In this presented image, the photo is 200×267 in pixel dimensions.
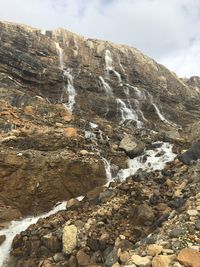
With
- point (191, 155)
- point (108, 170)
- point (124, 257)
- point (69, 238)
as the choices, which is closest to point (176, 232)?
point (124, 257)

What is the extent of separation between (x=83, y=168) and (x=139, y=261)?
34.4ft

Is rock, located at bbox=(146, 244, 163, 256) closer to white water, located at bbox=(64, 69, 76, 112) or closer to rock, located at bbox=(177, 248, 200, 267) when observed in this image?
rock, located at bbox=(177, 248, 200, 267)

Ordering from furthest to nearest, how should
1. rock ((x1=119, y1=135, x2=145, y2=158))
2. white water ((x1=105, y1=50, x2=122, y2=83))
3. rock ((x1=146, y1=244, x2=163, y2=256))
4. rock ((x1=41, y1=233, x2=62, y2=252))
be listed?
white water ((x1=105, y1=50, x2=122, y2=83)), rock ((x1=119, y1=135, x2=145, y2=158)), rock ((x1=41, y1=233, x2=62, y2=252)), rock ((x1=146, y1=244, x2=163, y2=256))

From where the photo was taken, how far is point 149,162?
874 inches

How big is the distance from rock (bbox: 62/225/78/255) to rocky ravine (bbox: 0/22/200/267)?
4 cm

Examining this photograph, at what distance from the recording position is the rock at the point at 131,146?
74.7 feet

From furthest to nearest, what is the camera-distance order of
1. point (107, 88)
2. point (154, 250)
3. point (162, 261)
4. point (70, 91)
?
point (107, 88), point (70, 91), point (154, 250), point (162, 261)

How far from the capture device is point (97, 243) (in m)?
13.2

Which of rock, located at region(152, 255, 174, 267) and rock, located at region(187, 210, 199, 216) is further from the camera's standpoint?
rock, located at region(187, 210, 199, 216)

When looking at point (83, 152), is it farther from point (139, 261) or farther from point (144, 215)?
point (139, 261)

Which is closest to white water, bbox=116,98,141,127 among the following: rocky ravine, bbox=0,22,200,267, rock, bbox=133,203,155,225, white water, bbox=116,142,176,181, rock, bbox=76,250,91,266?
rocky ravine, bbox=0,22,200,267

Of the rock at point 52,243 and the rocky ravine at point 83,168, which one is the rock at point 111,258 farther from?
the rock at point 52,243

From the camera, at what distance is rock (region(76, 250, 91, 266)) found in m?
12.5

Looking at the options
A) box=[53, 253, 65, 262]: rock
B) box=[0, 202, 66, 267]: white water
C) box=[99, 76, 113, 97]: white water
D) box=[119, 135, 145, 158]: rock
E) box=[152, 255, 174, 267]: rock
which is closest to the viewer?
box=[152, 255, 174, 267]: rock
